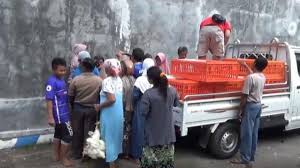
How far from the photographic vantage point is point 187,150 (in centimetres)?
736

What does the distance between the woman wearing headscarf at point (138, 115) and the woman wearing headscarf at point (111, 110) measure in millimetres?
257

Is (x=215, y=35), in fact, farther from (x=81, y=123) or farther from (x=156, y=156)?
(x=156, y=156)

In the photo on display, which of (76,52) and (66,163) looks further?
(76,52)

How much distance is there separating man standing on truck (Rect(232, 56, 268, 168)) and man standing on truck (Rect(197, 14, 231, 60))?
4.16 ft

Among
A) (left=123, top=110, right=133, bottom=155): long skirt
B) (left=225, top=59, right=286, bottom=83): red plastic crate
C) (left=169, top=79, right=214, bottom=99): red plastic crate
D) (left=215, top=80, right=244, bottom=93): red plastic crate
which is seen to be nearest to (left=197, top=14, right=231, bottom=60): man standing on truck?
(left=225, top=59, right=286, bottom=83): red plastic crate

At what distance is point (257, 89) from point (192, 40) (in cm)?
373

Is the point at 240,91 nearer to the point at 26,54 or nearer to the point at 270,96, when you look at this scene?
the point at 270,96

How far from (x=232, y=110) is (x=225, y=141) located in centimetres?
54

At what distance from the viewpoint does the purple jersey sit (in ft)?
18.6

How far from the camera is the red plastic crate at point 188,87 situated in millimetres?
6172

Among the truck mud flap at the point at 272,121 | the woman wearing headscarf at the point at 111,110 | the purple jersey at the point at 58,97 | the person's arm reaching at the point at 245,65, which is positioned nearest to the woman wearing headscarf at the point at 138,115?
the woman wearing headscarf at the point at 111,110

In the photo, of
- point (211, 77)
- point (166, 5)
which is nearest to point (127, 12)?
point (166, 5)

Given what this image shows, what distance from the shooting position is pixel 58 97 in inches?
227

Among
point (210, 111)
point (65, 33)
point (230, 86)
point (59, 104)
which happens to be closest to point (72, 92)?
point (59, 104)
